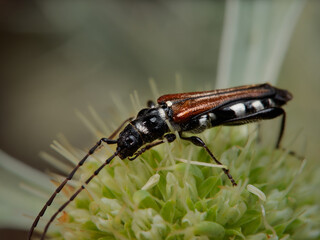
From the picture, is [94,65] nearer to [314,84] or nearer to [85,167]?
[314,84]

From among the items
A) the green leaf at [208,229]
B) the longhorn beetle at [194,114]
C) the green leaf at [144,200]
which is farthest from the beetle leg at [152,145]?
the green leaf at [208,229]

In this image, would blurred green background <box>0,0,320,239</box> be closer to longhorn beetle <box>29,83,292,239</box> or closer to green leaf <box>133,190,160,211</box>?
longhorn beetle <box>29,83,292,239</box>

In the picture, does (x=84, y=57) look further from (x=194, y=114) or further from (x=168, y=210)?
(x=168, y=210)

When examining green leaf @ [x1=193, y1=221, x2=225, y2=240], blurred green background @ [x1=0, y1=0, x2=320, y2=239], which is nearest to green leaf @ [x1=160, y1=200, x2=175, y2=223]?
green leaf @ [x1=193, y1=221, x2=225, y2=240]

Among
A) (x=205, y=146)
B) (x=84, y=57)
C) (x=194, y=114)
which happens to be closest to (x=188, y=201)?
(x=205, y=146)

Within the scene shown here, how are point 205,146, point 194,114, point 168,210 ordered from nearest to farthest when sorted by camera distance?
point 168,210 < point 205,146 < point 194,114

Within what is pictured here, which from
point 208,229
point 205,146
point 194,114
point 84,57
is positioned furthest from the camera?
point 84,57
